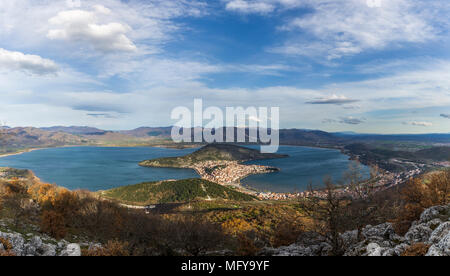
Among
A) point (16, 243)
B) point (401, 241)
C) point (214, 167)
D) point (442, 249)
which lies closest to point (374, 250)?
point (442, 249)

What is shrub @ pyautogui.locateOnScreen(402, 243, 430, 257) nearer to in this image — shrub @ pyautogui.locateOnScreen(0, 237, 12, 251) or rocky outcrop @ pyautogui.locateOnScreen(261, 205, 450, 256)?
rocky outcrop @ pyautogui.locateOnScreen(261, 205, 450, 256)

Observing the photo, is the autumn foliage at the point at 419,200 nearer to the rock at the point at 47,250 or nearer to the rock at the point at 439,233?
the rock at the point at 439,233

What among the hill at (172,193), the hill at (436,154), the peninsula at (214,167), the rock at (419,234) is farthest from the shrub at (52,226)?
the hill at (436,154)

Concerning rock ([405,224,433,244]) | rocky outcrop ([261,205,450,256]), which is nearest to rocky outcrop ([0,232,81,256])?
rocky outcrop ([261,205,450,256])

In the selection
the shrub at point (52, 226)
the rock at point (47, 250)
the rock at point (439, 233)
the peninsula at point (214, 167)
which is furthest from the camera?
the peninsula at point (214, 167)

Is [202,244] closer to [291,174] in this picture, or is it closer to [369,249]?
[369,249]

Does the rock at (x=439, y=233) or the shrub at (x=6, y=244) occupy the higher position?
the rock at (x=439, y=233)

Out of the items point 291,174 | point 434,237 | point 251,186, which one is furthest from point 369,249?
point 291,174
